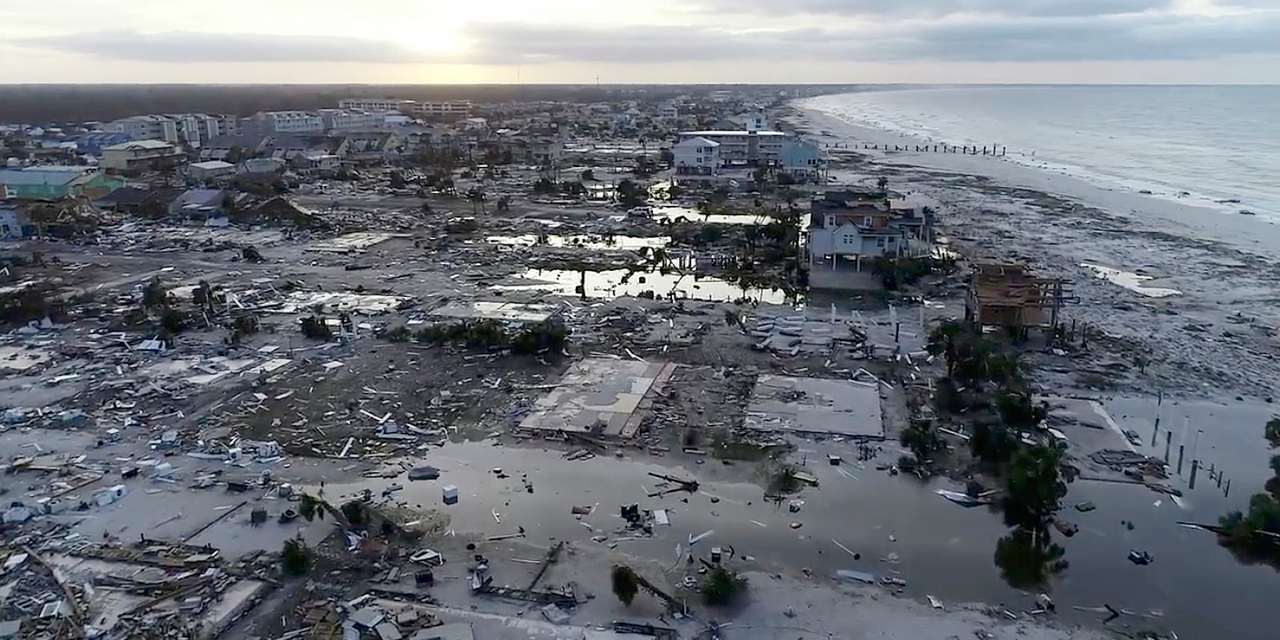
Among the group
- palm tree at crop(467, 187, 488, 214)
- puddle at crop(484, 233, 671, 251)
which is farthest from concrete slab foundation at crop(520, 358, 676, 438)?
palm tree at crop(467, 187, 488, 214)

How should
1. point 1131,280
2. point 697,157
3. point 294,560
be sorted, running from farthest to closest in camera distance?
point 697,157 → point 1131,280 → point 294,560

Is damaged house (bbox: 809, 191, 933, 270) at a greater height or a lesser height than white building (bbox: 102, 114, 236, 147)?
lesser

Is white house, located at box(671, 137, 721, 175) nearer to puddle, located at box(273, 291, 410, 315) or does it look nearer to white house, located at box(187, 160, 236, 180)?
white house, located at box(187, 160, 236, 180)

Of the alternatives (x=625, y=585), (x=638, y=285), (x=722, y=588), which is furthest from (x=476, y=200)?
(x=722, y=588)

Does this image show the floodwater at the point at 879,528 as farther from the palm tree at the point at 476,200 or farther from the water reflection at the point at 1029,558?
the palm tree at the point at 476,200

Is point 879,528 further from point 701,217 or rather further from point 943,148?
point 943,148

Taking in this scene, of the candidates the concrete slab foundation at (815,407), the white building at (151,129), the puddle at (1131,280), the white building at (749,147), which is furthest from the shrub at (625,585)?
the white building at (151,129)

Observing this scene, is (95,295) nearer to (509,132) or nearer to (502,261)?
(502,261)
